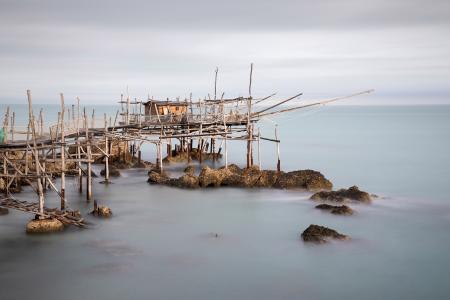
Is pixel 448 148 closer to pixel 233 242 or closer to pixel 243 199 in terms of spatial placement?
pixel 243 199

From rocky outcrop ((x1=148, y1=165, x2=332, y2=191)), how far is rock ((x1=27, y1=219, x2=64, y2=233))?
388 inches

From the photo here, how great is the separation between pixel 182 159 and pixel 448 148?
108 feet

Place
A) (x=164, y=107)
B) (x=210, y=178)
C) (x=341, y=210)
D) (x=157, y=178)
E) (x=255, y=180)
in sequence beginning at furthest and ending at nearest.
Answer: (x=164, y=107) → (x=157, y=178) → (x=255, y=180) → (x=210, y=178) → (x=341, y=210)

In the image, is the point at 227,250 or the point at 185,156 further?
the point at 185,156

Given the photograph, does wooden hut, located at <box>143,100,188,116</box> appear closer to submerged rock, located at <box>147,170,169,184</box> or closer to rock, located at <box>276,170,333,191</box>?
submerged rock, located at <box>147,170,169,184</box>

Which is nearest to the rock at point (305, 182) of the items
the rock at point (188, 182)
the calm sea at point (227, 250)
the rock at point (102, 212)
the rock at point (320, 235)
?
the calm sea at point (227, 250)

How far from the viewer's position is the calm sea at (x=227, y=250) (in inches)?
615

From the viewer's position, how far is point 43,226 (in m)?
19.3

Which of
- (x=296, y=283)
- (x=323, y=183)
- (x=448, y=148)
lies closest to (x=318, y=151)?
(x=448, y=148)

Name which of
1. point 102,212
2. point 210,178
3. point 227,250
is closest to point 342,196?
point 210,178

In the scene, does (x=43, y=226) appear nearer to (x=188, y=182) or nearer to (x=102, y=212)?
(x=102, y=212)

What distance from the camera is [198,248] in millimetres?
19031

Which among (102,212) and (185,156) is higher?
(185,156)

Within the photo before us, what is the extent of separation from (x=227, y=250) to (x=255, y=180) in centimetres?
1046
